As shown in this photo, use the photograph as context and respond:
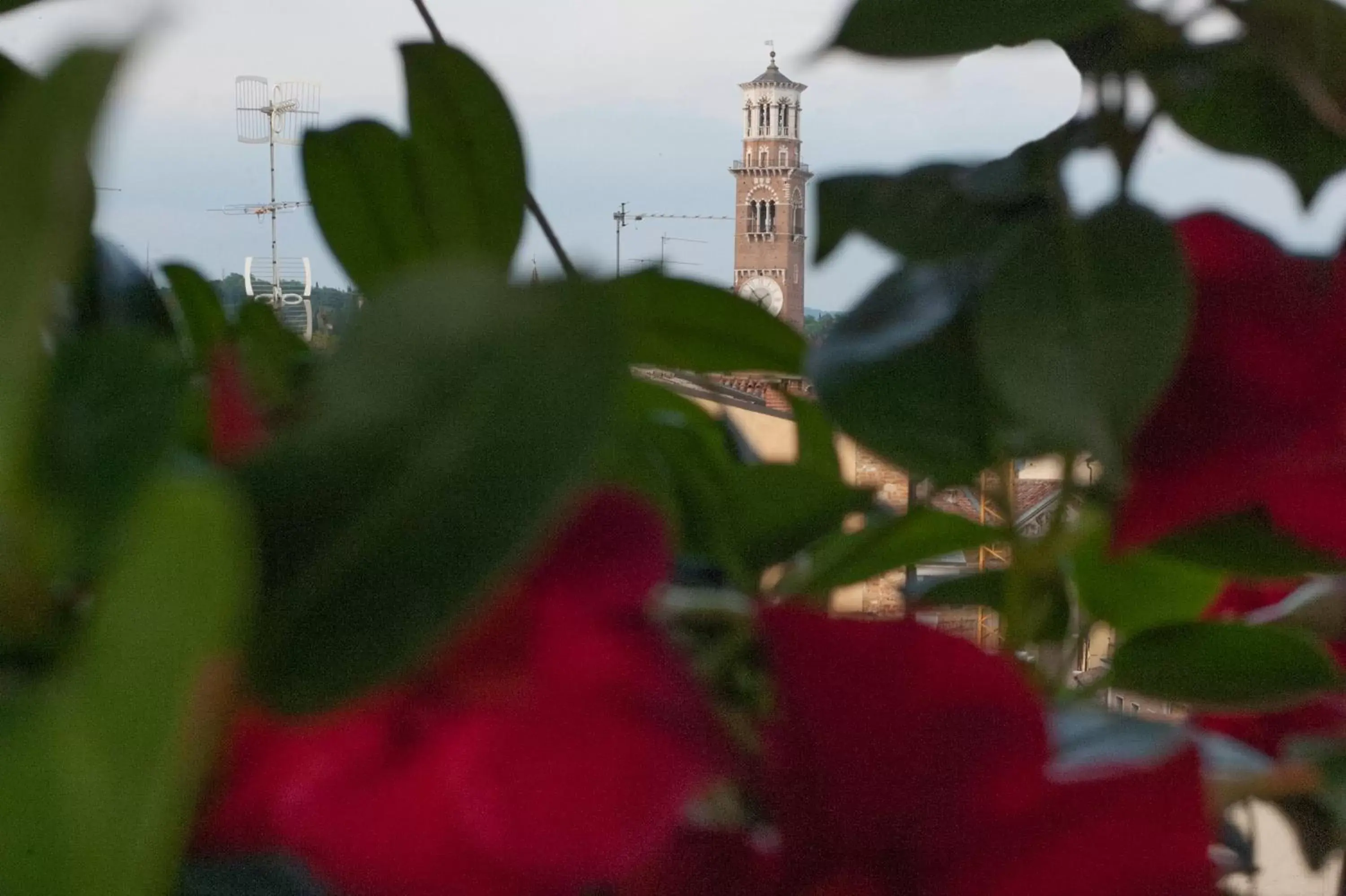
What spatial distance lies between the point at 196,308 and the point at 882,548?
18 centimetres

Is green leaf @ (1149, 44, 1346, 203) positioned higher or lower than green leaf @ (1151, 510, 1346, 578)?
higher

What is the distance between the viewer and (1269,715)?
27 cm

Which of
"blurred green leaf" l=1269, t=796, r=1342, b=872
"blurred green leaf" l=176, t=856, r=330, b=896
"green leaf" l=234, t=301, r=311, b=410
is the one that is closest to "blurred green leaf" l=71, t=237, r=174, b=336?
"green leaf" l=234, t=301, r=311, b=410

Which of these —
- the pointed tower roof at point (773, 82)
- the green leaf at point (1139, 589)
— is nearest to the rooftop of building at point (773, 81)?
the pointed tower roof at point (773, 82)

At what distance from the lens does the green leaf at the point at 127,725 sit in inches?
3.0

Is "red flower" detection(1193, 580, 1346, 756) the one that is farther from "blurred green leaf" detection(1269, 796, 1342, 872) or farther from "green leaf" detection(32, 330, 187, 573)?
"green leaf" detection(32, 330, 187, 573)

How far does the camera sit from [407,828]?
114 mm

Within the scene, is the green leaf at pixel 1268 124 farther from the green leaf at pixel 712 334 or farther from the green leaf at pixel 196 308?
the green leaf at pixel 196 308

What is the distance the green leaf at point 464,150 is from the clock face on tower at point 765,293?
0.20ft

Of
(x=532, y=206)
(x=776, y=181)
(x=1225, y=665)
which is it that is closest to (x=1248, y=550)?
(x=1225, y=665)

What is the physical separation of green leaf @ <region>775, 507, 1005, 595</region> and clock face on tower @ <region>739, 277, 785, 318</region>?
5cm

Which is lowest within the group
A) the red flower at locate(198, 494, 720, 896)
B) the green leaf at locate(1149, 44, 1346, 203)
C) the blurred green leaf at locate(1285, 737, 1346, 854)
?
the blurred green leaf at locate(1285, 737, 1346, 854)

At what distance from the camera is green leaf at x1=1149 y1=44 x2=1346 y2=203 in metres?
0.23

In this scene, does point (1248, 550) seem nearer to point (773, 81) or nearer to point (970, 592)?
point (970, 592)
